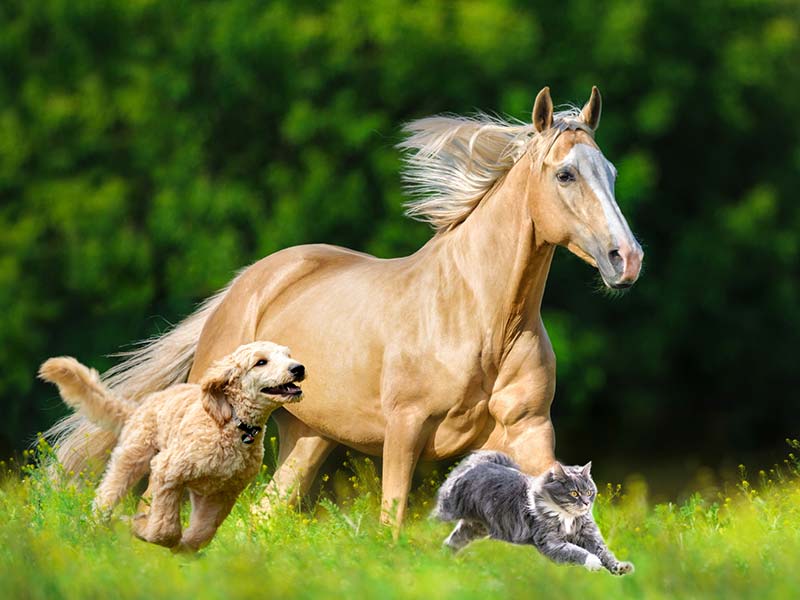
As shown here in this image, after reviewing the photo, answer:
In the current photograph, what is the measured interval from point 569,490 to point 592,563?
361mm

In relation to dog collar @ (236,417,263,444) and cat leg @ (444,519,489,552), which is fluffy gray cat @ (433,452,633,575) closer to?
cat leg @ (444,519,489,552)

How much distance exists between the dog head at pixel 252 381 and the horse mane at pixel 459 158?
6.17ft

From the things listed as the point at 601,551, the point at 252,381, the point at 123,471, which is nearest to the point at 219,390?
the point at 252,381

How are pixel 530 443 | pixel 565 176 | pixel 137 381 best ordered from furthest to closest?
pixel 137 381, pixel 530 443, pixel 565 176

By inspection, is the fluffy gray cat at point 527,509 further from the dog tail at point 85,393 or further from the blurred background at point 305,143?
the blurred background at point 305,143

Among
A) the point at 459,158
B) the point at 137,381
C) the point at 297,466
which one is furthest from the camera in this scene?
the point at 137,381

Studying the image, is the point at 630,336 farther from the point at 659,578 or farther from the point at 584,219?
the point at 659,578

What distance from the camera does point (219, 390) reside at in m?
5.54

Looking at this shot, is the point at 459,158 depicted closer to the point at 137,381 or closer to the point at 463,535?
the point at 463,535

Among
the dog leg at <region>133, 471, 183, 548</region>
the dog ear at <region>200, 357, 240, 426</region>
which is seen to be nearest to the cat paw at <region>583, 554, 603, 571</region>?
the dog ear at <region>200, 357, 240, 426</region>

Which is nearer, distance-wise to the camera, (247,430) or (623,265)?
(247,430)

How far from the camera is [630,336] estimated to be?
15.5 metres

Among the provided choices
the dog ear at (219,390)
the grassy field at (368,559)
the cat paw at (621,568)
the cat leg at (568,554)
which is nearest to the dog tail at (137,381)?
the grassy field at (368,559)

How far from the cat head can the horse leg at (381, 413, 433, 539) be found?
0.90 metres
